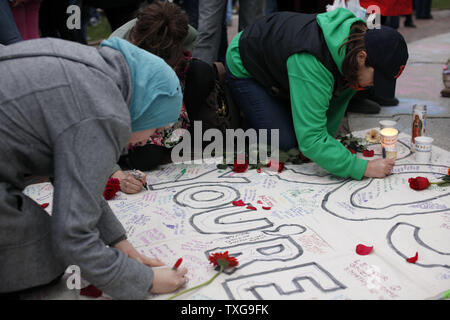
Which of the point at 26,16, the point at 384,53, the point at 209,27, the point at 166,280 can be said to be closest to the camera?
the point at 166,280

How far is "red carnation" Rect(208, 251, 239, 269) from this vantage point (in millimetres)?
1565

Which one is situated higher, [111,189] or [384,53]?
[384,53]

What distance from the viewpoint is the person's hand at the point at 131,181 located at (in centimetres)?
222

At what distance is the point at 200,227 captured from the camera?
75.7 inches

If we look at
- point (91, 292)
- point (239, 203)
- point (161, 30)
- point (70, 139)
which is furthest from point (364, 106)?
point (70, 139)

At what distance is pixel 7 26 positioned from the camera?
2500mm

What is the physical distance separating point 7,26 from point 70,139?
1.70m

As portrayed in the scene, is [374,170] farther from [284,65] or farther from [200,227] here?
[200,227]

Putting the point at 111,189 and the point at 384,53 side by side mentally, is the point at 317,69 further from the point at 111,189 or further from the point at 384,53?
the point at 111,189

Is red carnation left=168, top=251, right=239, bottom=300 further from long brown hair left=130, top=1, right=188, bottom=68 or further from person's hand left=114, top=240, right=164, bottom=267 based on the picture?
long brown hair left=130, top=1, right=188, bottom=68

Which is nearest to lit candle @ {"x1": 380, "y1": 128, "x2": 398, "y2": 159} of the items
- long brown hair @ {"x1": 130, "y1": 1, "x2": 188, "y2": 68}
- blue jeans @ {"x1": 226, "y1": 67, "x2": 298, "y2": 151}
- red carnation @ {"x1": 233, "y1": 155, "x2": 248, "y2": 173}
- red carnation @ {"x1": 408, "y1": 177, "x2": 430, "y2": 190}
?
→ red carnation @ {"x1": 408, "y1": 177, "x2": 430, "y2": 190}

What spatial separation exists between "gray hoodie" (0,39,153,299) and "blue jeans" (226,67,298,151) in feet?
4.60

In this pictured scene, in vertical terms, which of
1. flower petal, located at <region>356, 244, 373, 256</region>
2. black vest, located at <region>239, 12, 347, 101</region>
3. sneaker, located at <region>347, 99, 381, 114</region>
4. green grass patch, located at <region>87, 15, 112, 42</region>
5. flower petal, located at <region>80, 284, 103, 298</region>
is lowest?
flower petal, located at <region>80, 284, 103, 298</region>
